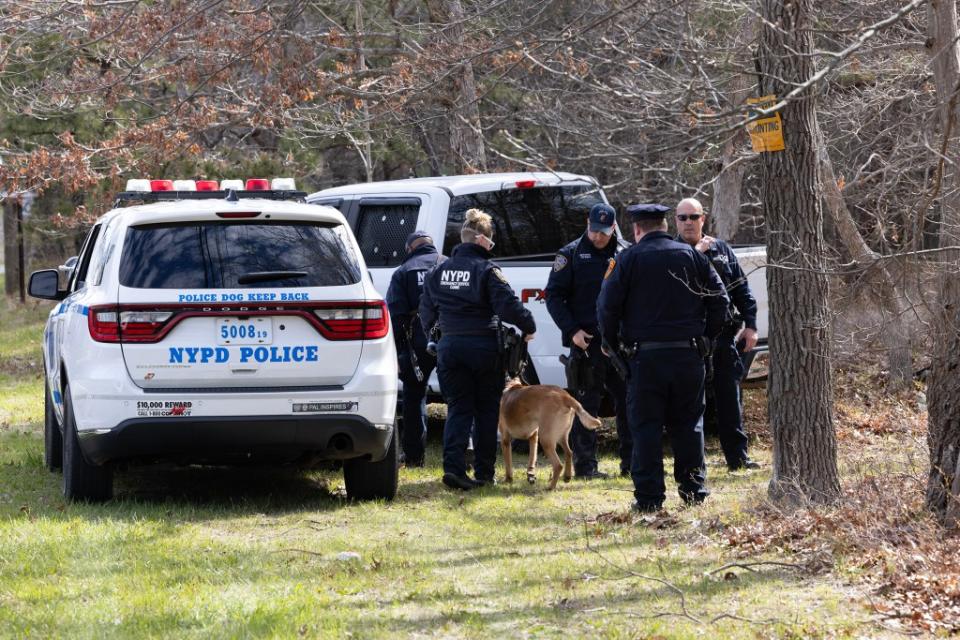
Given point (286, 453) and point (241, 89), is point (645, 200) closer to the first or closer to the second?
point (241, 89)

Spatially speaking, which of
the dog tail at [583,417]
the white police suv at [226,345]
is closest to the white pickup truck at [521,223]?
the dog tail at [583,417]

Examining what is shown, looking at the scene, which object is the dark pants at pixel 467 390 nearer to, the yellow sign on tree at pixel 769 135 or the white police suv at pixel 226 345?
the white police suv at pixel 226 345

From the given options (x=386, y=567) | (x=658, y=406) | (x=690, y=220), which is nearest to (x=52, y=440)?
(x=386, y=567)

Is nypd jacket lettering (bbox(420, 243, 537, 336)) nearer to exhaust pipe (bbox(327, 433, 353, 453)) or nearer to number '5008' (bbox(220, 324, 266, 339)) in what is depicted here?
exhaust pipe (bbox(327, 433, 353, 453))

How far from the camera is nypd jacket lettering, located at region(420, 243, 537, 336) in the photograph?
8.30m

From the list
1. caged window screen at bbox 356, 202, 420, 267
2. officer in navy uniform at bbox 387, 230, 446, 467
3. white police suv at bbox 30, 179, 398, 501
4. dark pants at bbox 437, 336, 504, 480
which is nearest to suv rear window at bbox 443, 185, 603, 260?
caged window screen at bbox 356, 202, 420, 267

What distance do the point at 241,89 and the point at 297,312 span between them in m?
11.4

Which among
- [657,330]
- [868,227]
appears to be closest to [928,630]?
[657,330]

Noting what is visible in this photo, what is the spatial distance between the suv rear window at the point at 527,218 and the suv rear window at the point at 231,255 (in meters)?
2.58

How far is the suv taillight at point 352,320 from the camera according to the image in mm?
7402

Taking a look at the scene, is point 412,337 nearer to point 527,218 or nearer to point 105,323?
point 527,218

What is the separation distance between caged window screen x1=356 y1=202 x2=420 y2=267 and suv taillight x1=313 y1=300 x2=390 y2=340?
2914 millimetres

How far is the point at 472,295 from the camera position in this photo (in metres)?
8.39

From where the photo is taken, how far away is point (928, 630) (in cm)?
493
